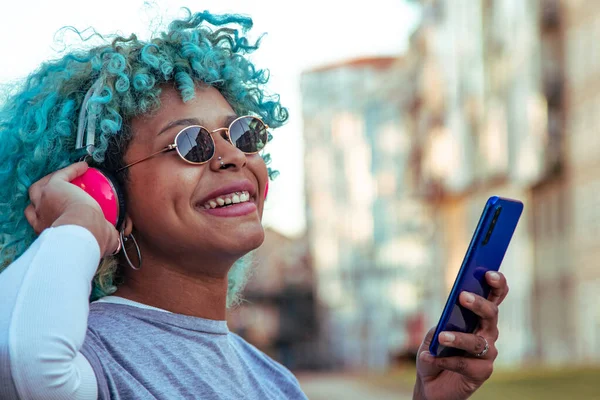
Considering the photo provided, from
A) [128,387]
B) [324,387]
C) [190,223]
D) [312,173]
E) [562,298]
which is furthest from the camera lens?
[312,173]

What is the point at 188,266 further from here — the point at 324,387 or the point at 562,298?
the point at 562,298

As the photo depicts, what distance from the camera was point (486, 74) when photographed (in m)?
35.1

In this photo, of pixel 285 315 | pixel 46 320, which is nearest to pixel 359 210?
pixel 285 315

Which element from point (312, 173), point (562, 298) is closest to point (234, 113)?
point (562, 298)

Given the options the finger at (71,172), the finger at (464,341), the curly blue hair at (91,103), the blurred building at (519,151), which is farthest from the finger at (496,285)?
the blurred building at (519,151)

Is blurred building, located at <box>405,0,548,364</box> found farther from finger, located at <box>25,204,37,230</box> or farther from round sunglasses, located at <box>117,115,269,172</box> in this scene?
finger, located at <box>25,204,37,230</box>

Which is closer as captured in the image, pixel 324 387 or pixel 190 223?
pixel 190 223

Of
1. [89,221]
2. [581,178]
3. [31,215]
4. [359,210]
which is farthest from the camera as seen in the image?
[359,210]

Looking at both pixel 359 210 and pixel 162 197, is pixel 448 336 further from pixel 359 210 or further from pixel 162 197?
pixel 359 210

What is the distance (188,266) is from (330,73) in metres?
109

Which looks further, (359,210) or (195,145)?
(359,210)

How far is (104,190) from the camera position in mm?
2514

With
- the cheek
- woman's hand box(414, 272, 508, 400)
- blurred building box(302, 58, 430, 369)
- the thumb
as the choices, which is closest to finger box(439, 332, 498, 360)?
woman's hand box(414, 272, 508, 400)

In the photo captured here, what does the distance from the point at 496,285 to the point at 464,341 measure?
17 centimetres
